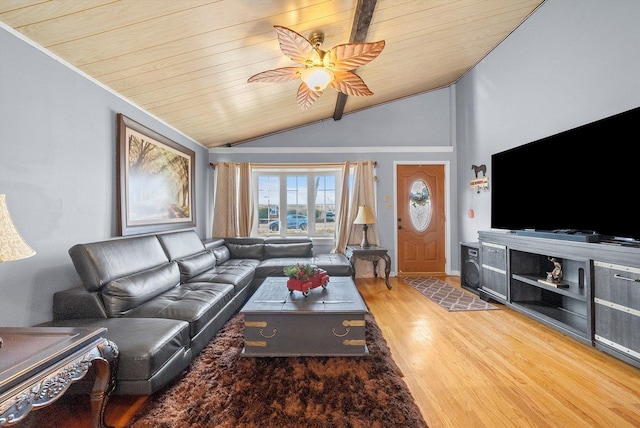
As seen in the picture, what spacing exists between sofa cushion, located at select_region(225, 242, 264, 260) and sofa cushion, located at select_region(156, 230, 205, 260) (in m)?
0.68

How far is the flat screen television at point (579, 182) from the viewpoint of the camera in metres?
2.11

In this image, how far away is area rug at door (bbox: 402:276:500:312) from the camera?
3.30 meters

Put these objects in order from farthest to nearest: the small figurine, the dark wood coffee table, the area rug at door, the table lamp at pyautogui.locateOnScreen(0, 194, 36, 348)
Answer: the area rug at door
the small figurine
the dark wood coffee table
the table lamp at pyautogui.locateOnScreen(0, 194, 36, 348)

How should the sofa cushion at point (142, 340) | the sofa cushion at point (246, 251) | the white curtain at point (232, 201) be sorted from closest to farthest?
the sofa cushion at point (142, 340) < the sofa cushion at point (246, 251) < the white curtain at point (232, 201)

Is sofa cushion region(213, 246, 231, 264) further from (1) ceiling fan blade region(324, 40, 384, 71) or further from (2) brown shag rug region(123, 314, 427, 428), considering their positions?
(1) ceiling fan blade region(324, 40, 384, 71)

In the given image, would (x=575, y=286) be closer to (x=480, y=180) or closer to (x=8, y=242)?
(x=480, y=180)

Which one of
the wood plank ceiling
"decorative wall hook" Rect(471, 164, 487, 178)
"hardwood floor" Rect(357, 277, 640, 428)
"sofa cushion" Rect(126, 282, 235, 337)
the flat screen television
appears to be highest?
the wood plank ceiling

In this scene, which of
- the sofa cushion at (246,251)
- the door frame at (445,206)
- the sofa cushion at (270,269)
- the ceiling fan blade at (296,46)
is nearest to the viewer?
the ceiling fan blade at (296,46)

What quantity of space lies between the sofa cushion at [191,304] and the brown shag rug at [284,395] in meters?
0.34

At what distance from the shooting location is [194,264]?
9.91 ft

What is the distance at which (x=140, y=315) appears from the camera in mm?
1969

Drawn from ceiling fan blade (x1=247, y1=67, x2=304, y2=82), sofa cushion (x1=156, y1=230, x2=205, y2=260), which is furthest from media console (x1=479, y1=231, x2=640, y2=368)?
sofa cushion (x1=156, y1=230, x2=205, y2=260)

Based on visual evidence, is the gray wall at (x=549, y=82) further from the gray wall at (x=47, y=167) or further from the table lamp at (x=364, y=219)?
the gray wall at (x=47, y=167)

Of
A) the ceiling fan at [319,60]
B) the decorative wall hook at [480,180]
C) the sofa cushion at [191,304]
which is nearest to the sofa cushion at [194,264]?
the sofa cushion at [191,304]
